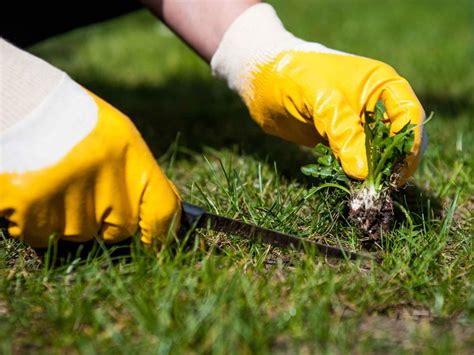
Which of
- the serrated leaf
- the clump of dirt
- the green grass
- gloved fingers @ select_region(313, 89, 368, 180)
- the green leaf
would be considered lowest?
the green grass

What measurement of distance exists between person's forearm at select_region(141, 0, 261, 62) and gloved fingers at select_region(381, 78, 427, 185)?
0.57m

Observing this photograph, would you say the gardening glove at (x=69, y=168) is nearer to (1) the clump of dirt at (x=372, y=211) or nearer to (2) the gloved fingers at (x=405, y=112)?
(1) the clump of dirt at (x=372, y=211)

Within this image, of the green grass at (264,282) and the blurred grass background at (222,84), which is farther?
the blurred grass background at (222,84)

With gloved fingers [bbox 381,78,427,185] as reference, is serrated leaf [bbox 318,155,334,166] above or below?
below

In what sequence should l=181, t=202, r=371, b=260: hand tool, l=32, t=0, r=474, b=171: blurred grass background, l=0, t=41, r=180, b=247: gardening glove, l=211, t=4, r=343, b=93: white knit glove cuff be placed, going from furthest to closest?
l=32, t=0, r=474, b=171: blurred grass background, l=211, t=4, r=343, b=93: white knit glove cuff, l=181, t=202, r=371, b=260: hand tool, l=0, t=41, r=180, b=247: gardening glove

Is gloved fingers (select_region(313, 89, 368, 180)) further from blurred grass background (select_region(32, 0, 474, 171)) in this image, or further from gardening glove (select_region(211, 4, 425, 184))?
blurred grass background (select_region(32, 0, 474, 171))

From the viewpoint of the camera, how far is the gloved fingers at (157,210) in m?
1.50

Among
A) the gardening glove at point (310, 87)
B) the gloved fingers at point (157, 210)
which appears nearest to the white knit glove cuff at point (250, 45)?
the gardening glove at point (310, 87)

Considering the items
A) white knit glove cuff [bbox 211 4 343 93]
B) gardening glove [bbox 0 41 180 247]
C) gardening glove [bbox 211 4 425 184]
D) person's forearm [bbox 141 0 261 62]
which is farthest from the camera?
person's forearm [bbox 141 0 261 62]

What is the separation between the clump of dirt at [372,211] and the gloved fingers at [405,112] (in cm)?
10

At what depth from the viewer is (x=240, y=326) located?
129 centimetres

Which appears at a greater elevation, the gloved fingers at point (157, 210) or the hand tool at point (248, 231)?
the gloved fingers at point (157, 210)

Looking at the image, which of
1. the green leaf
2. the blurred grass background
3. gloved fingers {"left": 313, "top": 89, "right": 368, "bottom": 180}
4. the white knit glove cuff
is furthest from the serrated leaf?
the blurred grass background

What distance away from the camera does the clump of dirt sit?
5.36 ft
